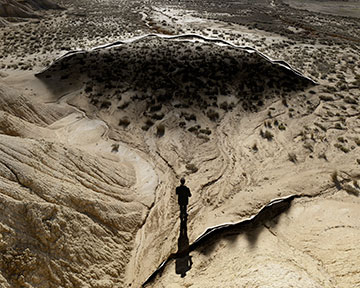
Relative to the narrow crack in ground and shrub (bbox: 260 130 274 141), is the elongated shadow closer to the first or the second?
the narrow crack in ground

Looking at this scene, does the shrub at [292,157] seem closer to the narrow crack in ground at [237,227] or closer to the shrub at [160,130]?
the narrow crack in ground at [237,227]

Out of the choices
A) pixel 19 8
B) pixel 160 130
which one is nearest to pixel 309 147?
pixel 160 130

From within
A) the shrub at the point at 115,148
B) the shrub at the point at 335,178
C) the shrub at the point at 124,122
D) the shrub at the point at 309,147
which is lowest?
the shrub at the point at 115,148

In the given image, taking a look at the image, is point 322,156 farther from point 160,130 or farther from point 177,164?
point 160,130

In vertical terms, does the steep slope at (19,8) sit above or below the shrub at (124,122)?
above

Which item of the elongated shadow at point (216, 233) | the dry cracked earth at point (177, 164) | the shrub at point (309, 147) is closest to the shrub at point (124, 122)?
the dry cracked earth at point (177, 164)

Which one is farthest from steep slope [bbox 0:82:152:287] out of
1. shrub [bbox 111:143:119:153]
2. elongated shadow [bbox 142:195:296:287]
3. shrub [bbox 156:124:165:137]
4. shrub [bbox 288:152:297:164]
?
shrub [bbox 288:152:297:164]

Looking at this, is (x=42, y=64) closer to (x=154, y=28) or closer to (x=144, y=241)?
(x=154, y=28)
